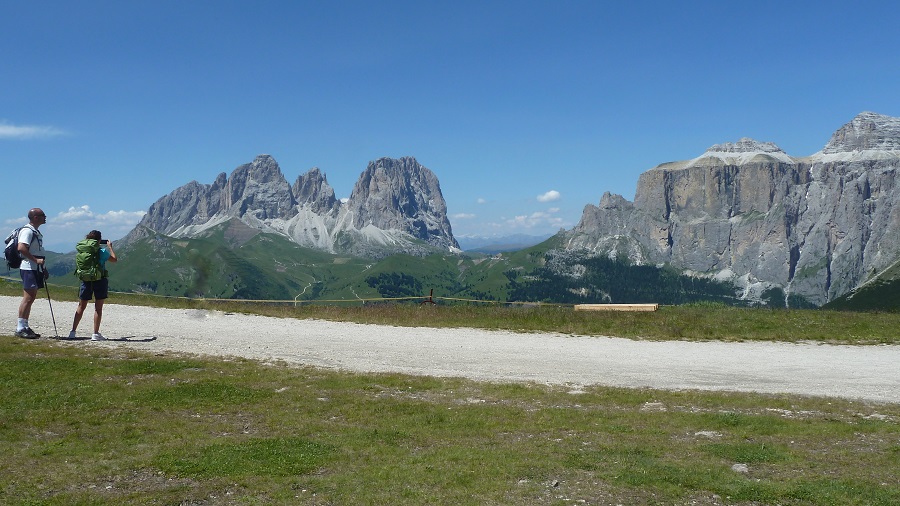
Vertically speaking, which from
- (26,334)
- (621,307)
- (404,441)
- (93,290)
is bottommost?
(404,441)

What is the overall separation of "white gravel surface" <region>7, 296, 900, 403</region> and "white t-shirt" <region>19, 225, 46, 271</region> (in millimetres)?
2970

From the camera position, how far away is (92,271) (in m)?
22.8

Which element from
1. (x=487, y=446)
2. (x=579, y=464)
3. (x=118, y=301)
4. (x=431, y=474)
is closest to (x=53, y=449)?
(x=431, y=474)

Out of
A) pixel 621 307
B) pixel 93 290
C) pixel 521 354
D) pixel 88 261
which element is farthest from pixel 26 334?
pixel 621 307

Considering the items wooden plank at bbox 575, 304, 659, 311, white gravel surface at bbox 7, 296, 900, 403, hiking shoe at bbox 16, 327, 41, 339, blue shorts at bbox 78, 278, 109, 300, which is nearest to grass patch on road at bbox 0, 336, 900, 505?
white gravel surface at bbox 7, 296, 900, 403

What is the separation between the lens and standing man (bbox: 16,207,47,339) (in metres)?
22.1

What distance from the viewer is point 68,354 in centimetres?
1994

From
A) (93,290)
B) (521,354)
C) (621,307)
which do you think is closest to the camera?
(93,290)

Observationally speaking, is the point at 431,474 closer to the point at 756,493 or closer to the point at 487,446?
the point at 487,446

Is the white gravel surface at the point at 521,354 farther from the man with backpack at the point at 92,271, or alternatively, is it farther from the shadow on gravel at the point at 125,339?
the man with backpack at the point at 92,271

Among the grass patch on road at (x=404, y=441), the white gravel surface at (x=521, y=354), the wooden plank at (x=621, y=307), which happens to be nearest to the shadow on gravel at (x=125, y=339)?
the white gravel surface at (x=521, y=354)

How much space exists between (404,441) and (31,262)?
1634cm

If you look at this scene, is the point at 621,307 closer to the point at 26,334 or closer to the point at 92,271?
the point at 92,271

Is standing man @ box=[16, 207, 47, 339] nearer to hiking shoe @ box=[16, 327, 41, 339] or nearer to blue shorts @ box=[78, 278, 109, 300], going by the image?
hiking shoe @ box=[16, 327, 41, 339]
